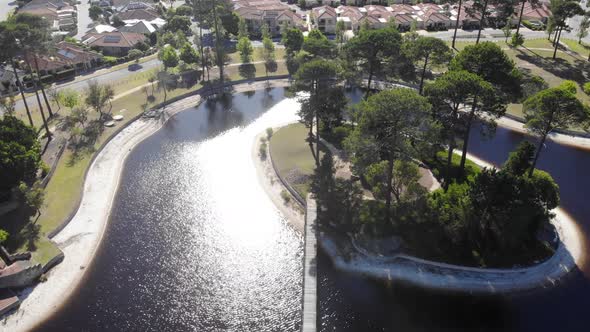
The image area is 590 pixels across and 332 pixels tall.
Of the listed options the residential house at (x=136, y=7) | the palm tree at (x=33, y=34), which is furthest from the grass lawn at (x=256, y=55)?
the residential house at (x=136, y=7)

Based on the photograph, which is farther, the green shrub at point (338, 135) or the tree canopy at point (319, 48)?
the tree canopy at point (319, 48)

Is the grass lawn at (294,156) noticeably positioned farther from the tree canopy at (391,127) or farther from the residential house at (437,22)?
the residential house at (437,22)

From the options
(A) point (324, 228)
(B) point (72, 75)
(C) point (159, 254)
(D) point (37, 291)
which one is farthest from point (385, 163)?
(B) point (72, 75)

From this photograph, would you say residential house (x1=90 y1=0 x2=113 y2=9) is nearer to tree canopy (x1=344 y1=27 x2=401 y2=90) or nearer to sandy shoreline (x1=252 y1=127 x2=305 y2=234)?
tree canopy (x1=344 y1=27 x2=401 y2=90)

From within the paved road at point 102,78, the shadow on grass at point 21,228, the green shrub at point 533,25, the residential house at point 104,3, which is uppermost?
the residential house at point 104,3

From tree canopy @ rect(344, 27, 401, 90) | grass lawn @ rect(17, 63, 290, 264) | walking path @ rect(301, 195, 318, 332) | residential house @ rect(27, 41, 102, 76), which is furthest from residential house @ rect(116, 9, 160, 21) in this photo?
walking path @ rect(301, 195, 318, 332)
